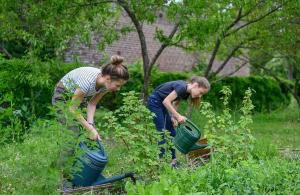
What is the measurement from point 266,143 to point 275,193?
92.5 inches

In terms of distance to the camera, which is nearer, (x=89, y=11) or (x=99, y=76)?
(x=99, y=76)

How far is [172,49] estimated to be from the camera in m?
20.7

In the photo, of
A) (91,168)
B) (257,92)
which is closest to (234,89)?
(257,92)

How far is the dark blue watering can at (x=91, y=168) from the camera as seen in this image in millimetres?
4262

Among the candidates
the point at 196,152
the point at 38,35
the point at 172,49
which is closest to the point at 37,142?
the point at 196,152

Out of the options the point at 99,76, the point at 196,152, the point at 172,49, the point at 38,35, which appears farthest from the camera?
the point at 172,49

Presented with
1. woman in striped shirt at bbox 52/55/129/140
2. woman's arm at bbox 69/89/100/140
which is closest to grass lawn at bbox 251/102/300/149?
woman in striped shirt at bbox 52/55/129/140

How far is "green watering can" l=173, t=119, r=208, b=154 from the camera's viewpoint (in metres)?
5.56

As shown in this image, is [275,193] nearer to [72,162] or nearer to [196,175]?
[196,175]

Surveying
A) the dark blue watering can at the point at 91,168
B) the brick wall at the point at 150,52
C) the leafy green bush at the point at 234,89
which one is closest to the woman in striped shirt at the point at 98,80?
the dark blue watering can at the point at 91,168

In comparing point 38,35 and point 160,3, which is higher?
point 160,3

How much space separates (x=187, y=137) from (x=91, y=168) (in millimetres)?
1472

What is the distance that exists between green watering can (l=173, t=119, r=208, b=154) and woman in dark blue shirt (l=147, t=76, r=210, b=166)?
0.54ft

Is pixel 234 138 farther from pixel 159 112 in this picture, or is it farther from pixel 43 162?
pixel 43 162
